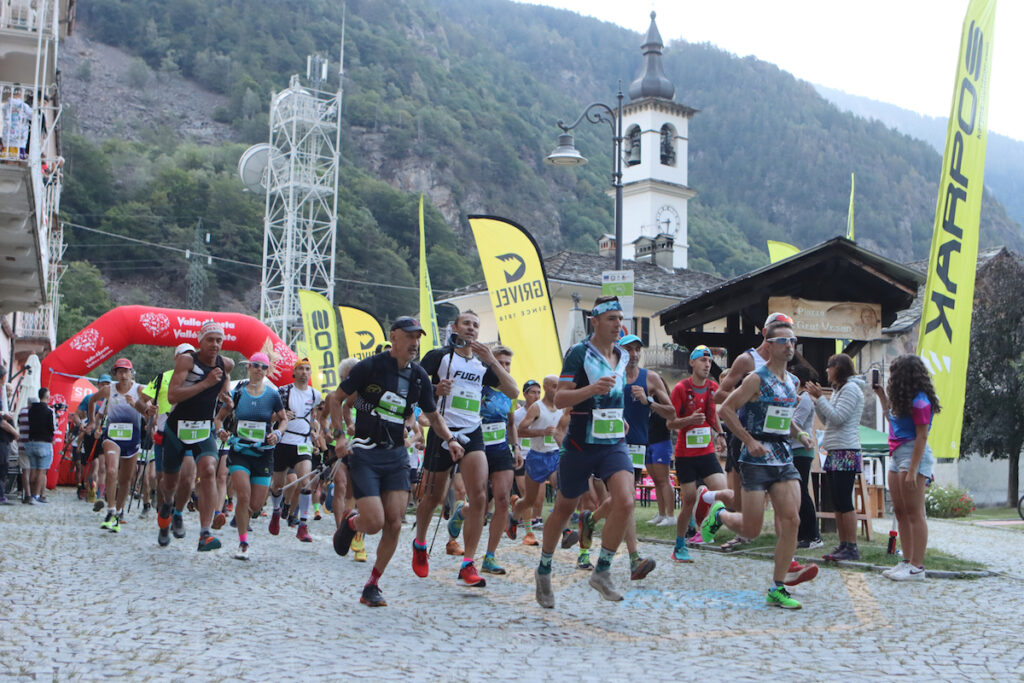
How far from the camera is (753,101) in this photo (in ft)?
490

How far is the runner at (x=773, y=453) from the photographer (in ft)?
25.2

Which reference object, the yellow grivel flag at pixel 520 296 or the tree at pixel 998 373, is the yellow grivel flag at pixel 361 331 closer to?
the yellow grivel flag at pixel 520 296

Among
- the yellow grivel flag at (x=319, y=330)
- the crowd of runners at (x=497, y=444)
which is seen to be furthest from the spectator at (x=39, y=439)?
the yellow grivel flag at (x=319, y=330)

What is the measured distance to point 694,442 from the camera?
10664 mm

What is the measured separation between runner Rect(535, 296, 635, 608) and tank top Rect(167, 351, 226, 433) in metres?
3.90

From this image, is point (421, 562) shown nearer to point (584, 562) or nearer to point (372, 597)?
point (372, 597)

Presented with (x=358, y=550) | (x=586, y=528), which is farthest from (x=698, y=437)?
(x=358, y=550)

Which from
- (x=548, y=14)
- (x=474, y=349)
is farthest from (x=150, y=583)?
(x=548, y=14)

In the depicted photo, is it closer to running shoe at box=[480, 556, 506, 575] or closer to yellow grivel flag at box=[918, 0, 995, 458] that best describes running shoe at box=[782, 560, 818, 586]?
running shoe at box=[480, 556, 506, 575]

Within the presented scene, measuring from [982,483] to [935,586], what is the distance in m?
31.9

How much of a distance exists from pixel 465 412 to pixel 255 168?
63.6m

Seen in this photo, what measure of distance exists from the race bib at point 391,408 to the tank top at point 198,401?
2.77m

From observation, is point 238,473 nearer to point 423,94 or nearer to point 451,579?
point 451,579

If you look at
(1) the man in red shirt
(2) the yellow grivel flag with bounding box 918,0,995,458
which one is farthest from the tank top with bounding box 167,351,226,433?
(2) the yellow grivel flag with bounding box 918,0,995,458
